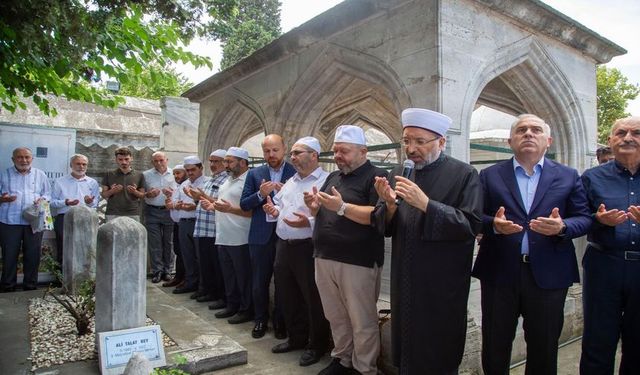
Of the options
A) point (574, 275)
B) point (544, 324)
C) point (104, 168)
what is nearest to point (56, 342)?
point (544, 324)

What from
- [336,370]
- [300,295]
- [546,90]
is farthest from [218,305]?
[546,90]

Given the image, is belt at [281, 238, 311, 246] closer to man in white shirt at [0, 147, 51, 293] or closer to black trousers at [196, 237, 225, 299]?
black trousers at [196, 237, 225, 299]

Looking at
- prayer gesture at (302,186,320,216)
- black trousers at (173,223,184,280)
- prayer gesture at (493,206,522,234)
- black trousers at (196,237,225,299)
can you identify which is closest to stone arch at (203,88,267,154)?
black trousers at (173,223,184,280)

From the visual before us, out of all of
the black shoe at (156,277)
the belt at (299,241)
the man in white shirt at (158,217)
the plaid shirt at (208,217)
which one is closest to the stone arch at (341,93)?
the plaid shirt at (208,217)

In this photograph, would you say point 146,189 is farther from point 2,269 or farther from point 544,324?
point 544,324

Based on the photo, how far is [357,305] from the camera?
10.4 ft

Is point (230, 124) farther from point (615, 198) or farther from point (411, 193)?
point (615, 198)

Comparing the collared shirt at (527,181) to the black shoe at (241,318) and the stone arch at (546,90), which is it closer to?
the stone arch at (546,90)

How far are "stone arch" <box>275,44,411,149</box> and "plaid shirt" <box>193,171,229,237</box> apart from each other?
1262mm

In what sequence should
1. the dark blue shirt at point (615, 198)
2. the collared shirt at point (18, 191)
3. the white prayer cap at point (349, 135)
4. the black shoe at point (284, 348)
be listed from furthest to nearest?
the collared shirt at point (18, 191) → the black shoe at point (284, 348) → the white prayer cap at point (349, 135) → the dark blue shirt at point (615, 198)

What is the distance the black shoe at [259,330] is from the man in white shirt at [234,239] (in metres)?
0.41

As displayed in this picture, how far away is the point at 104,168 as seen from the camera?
8.05 metres

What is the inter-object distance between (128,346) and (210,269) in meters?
2.36

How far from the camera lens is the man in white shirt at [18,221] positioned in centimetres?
570
